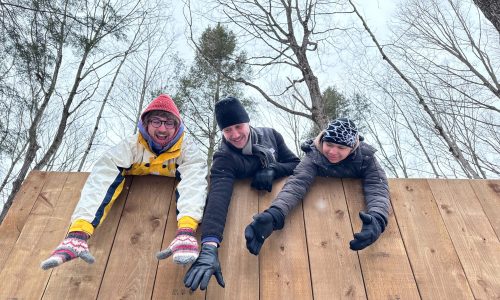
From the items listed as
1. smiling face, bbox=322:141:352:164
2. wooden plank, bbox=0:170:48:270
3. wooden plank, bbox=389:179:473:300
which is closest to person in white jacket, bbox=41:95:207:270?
wooden plank, bbox=0:170:48:270

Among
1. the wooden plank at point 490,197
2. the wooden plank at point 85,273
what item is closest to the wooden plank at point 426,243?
the wooden plank at point 490,197

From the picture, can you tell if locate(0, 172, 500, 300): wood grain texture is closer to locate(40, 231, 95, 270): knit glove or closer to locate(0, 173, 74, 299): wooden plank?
locate(0, 173, 74, 299): wooden plank

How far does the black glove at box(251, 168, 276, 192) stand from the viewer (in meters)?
2.36

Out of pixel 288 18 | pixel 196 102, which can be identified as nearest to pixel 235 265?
pixel 288 18

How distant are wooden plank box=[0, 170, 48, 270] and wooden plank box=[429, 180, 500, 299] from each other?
2.35 m

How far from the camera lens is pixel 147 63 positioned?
35.9 feet

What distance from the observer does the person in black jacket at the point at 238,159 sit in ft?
6.95

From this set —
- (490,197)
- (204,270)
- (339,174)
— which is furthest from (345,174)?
(204,270)

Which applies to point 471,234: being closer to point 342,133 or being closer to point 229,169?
point 342,133

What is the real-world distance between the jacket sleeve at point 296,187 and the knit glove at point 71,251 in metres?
0.97

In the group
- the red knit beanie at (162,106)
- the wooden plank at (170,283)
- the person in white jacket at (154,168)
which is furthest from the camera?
the red knit beanie at (162,106)

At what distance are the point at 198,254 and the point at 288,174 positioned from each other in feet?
3.12

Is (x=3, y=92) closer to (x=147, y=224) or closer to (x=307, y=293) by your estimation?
(x=147, y=224)

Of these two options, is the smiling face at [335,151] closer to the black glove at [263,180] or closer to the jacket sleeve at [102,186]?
the black glove at [263,180]
